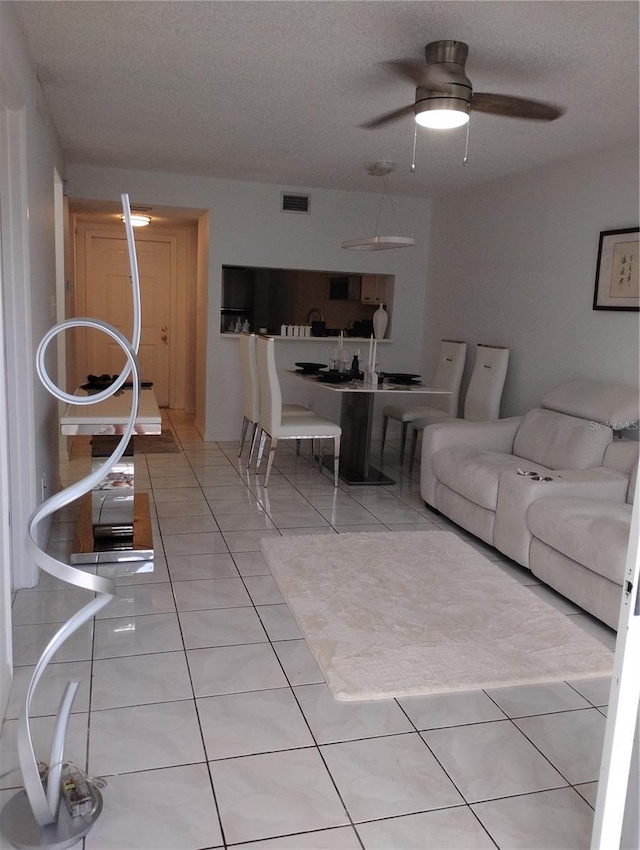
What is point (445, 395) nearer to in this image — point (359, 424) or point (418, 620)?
point (359, 424)

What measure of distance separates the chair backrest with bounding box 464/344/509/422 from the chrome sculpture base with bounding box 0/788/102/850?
165 inches

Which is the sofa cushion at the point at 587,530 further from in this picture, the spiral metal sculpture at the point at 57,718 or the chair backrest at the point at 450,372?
the chair backrest at the point at 450,372

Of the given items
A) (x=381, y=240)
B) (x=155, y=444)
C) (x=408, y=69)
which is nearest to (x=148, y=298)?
(x=155, y=444)

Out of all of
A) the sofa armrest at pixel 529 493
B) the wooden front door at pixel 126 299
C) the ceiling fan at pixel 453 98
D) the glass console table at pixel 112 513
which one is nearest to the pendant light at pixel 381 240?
the ceiling fan at pixel 453 98

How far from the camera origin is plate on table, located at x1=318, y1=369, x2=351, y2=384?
207 inches

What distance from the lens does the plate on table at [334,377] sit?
525 centimetres

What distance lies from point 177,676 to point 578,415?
113 inches

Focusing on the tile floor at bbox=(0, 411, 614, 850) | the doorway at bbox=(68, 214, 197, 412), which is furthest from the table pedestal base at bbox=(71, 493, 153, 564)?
the doorway at bbox=(68, 214, 197, 412)

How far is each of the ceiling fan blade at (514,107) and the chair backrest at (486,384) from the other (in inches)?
95.0

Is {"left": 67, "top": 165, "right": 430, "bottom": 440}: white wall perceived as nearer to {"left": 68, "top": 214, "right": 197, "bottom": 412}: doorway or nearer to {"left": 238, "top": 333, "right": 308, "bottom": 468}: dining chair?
{"left": 238, "top": 333, "right": 308, "bottom": 468}: dining chair

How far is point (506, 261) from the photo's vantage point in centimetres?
549

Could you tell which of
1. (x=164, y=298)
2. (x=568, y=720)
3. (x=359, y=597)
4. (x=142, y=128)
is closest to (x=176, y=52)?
(x=142, y=128)

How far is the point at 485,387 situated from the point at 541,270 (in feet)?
3.22

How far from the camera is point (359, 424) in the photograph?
5.36 m
